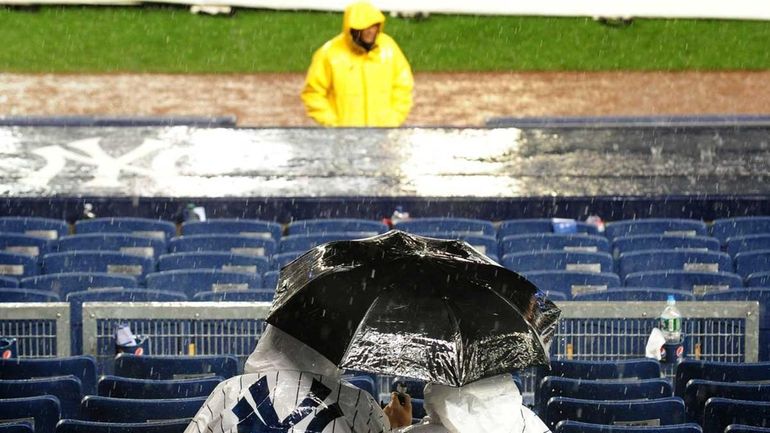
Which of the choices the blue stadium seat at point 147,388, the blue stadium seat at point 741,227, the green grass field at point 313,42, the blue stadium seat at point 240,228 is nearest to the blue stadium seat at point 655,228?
the blue stadium seat at point 741,227

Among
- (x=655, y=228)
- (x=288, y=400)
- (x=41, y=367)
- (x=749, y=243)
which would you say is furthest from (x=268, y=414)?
(x=655, y=228)

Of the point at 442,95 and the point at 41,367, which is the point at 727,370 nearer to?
the point at 41,367

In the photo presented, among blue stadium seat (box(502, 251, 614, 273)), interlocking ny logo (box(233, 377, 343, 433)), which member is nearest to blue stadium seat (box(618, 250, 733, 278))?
blue stadium seat (box(502, 251, 614, 273))

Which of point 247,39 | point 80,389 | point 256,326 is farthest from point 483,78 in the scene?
point 80,389

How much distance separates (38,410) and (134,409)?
41 centimetres

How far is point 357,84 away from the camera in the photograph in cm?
1232

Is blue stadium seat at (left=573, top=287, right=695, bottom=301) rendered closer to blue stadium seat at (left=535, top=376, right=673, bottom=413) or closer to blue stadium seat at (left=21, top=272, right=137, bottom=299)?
blue stadium seat at (left=535, top=376, right=673, bottom=413)

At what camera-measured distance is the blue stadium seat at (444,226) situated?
990 cm

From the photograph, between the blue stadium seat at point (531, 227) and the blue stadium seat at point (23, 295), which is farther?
the blue stadium seat at point (531, 227)

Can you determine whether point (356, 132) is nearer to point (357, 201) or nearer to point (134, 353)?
point (357, 201)

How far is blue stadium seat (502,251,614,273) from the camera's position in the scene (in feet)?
30.1

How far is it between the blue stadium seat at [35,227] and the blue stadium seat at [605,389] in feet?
15.9

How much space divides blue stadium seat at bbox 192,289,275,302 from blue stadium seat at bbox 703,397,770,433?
2.93 m

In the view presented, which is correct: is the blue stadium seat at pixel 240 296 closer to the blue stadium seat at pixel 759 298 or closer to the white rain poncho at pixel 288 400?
the blue stadium seat at pixel 759 298
